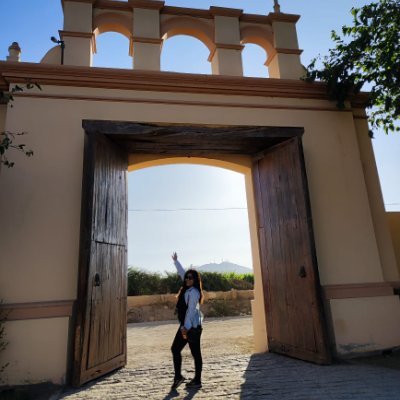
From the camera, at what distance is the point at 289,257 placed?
217 inches

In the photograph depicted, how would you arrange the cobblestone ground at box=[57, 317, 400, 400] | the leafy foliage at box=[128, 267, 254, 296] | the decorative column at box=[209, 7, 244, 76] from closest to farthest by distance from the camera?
the cobblestone ground at box=[57, 317, 400, 400]
the decorative column at box=[209, 7, 244, 76]
the leafy foliage at box=[128, 267, 254, 296]

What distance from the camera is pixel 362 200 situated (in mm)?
5973

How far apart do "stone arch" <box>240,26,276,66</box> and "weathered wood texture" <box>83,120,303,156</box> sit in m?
2.15

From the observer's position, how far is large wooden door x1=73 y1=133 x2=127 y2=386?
14.3ft

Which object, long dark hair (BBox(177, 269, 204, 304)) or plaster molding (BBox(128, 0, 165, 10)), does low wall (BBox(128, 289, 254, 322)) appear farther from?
plaster molding (BBox(128, 0, 165, 10))

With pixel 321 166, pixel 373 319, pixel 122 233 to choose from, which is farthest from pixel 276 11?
pixel 373 319

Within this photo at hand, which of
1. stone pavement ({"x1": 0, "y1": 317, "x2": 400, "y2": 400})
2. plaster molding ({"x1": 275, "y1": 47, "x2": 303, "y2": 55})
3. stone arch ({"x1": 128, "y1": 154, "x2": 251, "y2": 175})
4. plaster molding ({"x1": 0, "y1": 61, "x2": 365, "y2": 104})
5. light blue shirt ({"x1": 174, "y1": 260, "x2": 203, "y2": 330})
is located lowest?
stone pavement ({"x1": 0, "y1": 317, "x2": 400, "y2": 400})

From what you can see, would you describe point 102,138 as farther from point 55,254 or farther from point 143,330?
point 143,330

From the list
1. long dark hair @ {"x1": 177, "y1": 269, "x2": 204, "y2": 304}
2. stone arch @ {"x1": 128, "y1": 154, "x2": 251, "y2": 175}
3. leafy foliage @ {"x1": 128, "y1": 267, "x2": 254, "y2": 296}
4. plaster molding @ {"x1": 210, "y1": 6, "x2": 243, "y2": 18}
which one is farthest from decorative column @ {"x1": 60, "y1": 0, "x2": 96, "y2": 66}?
leafy foliage @ {"x1": 128, "y1": 267, "x2": 254, "y2": 296}

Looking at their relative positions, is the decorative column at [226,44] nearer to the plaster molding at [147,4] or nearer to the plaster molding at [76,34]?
the plaster molding at [147,4]

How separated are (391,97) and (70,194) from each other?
18.4 feet

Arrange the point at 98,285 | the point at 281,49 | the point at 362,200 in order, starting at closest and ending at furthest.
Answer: the point at 98,285
the point at 362,200
the point at 281,49

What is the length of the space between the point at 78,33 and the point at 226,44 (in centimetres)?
263

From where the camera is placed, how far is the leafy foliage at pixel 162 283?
1515cm
